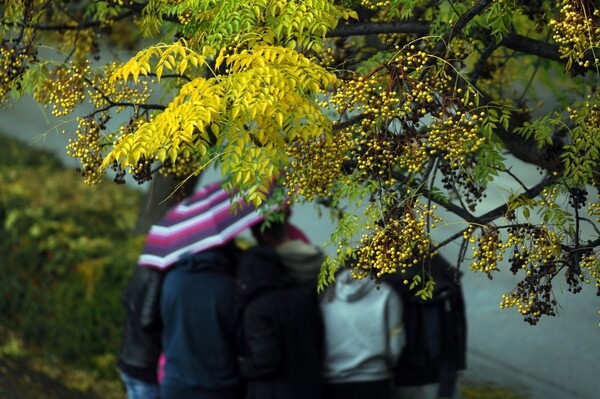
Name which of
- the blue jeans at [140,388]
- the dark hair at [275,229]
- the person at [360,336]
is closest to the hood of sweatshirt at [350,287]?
the person at [360,336]

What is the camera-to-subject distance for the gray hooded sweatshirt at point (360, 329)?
255 inches

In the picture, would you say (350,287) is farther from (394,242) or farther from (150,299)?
(394,242)

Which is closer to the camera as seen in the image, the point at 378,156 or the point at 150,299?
the point at 378,156

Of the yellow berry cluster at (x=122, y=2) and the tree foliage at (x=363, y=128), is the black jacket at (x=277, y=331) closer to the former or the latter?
the tree foliage at (x=363, y=128)

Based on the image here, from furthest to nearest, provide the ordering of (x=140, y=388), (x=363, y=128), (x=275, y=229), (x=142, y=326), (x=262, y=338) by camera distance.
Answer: (x=140, y=388), (x=275, y=229), (x=142, y=326), (x=262, y=338), (x=363, y=128)

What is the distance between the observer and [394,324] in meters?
6.60

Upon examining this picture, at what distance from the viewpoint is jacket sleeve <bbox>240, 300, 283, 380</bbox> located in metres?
6.42

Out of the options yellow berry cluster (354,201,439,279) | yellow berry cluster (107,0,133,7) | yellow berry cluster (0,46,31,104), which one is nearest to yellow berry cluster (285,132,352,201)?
yellow berry cluster (354,201,439,279)

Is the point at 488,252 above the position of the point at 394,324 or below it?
above

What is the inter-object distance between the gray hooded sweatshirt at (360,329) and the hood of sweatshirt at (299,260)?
382 millimetres

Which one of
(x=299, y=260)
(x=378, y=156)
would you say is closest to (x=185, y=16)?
(x=378, y=156)

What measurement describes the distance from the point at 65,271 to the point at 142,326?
344 centimetres

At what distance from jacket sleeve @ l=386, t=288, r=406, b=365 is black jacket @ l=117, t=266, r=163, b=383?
1400 mm

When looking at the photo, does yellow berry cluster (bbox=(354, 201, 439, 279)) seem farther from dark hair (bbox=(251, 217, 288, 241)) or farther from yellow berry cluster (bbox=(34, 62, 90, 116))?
dark hair (bbox=(251, 217, 288, 241))
